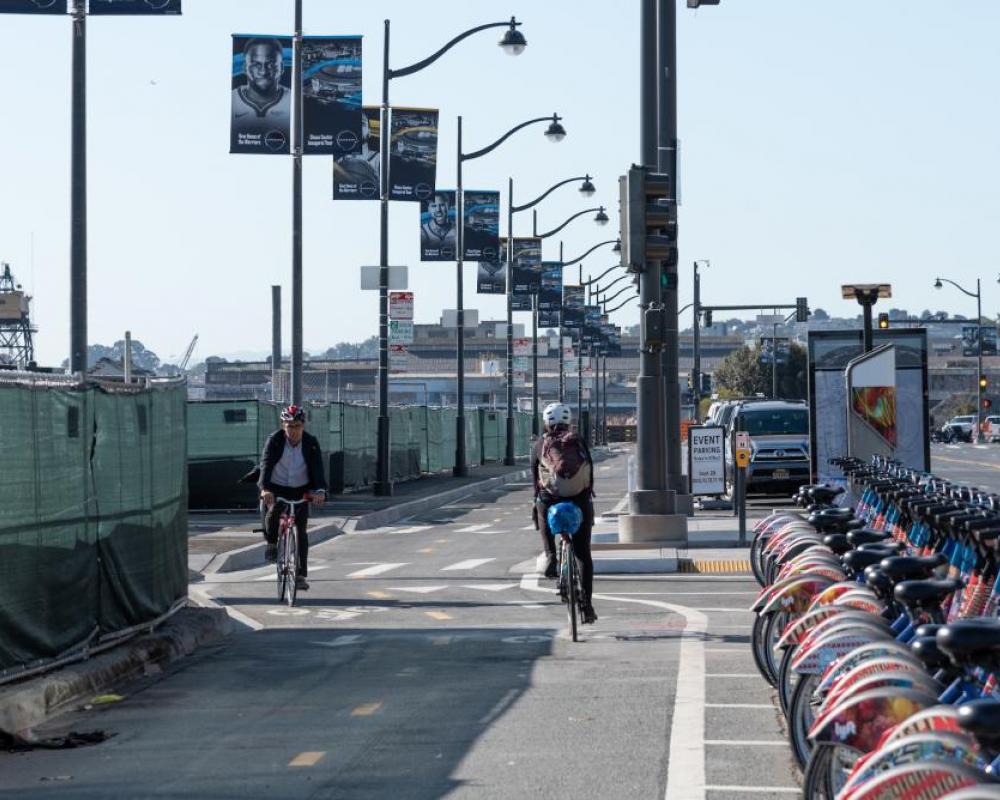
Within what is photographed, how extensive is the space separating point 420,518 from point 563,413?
21.1 m

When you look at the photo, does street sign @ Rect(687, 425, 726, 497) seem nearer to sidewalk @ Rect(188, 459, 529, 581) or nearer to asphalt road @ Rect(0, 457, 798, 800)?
sidewalk @ Rect(188, 459, 529, 581)

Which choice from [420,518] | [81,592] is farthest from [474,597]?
[420,518]

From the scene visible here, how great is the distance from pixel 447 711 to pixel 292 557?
22.3 ft

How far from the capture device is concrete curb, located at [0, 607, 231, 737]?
34.5ft

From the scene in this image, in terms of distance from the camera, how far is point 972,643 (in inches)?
198

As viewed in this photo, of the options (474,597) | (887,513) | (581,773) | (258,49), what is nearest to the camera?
(581,773)

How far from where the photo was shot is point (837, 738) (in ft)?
19.7

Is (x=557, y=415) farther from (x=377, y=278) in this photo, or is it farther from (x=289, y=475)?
(x=377, y=278)

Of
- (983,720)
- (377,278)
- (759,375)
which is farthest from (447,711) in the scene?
(759,375)

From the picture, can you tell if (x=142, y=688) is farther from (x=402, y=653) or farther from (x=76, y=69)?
(x=76, y=69)

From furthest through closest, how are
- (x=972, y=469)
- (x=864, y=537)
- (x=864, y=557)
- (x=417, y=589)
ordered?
(x=972, y=469) → (x=417, y=589) → (x=864, y=537) → (x=864, y=557)

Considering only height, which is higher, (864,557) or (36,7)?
(36,7)

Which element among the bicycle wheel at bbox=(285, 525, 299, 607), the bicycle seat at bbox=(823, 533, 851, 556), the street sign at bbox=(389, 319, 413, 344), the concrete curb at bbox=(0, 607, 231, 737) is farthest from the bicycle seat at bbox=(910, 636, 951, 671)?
the street sign at bbox=(389, 319, 413, 344)

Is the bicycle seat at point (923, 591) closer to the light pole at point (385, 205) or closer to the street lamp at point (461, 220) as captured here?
the light pole at point (385, 205)
